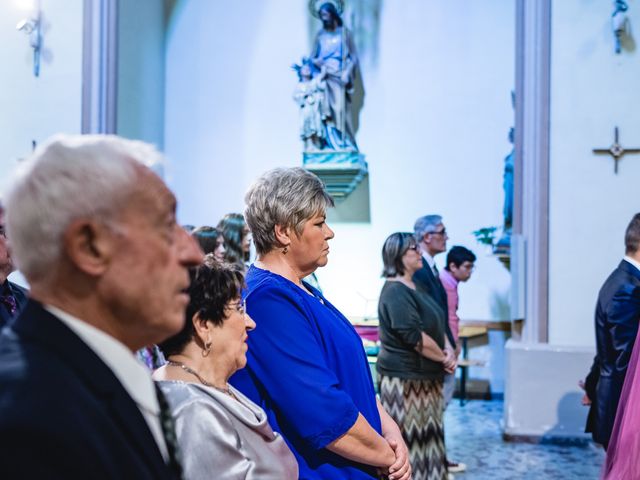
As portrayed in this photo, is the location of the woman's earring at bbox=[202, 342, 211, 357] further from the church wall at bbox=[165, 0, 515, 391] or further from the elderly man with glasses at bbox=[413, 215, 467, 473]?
the church wall at bbox=[165, 0, 515, 391]

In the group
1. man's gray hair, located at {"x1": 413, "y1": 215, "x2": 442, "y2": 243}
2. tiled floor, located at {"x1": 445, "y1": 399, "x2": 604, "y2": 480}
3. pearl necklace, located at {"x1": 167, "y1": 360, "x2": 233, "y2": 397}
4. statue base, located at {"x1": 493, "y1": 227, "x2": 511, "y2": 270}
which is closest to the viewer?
pearl necklace, located at {"x1": 167, "y1": 360, "x2": 233, "y2": 397}

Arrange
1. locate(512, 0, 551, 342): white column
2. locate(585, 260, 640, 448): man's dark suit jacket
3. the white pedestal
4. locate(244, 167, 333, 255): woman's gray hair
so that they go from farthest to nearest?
locate(512, 0, 551, 342): white column, the white pedestal, locate(585, 260, 640, 448): man's dark suit jacket, locate(244, 167, 333, 255): woman's gray hair

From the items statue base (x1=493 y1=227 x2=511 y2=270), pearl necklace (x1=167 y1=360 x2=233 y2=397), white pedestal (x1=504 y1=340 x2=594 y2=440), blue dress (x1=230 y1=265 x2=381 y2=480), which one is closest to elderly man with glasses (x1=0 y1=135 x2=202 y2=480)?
pearl necklace (x1=167 y1=360 x2=233 y2=397)

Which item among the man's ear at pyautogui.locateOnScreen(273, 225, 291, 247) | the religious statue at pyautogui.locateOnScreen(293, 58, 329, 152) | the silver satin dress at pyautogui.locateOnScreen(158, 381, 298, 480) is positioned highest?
the religious statue at pyautogui.locateOnScreen(293, 58, 329, 152)

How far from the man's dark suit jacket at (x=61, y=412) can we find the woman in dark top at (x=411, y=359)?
3.43m

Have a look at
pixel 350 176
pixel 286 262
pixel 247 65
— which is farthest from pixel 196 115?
pixel 286 262

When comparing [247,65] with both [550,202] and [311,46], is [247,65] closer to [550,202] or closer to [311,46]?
[311,46]

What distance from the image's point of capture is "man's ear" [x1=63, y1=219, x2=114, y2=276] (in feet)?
3.04

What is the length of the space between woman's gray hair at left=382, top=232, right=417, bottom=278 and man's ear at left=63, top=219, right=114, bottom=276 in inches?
139

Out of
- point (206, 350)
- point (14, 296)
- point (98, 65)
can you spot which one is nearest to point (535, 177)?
point (98, 65)

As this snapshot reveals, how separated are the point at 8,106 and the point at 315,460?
20.9 feet

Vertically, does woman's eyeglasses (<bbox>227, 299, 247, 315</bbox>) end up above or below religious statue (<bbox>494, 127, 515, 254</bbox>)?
below

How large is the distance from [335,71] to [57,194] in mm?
7519

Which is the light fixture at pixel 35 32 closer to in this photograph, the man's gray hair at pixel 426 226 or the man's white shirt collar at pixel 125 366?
the man's gray hair at pixel 426 226
